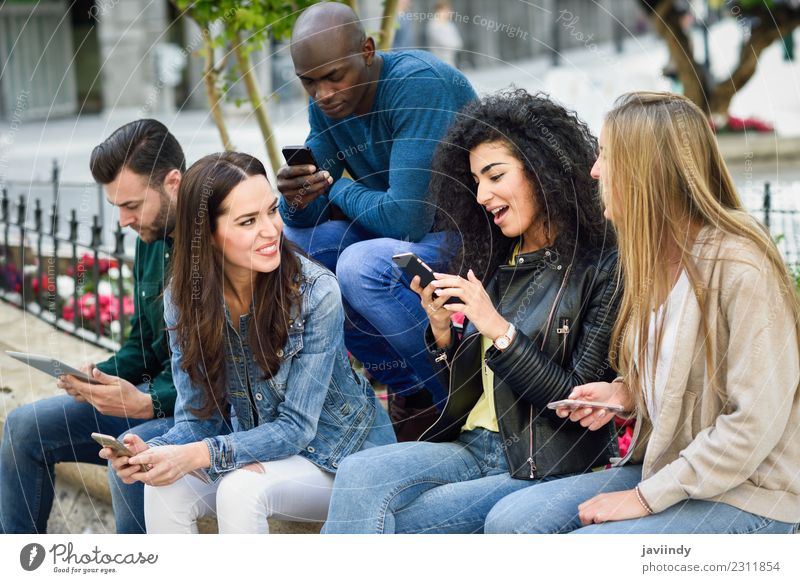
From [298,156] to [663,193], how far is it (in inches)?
42.6

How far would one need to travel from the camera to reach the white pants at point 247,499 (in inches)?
106

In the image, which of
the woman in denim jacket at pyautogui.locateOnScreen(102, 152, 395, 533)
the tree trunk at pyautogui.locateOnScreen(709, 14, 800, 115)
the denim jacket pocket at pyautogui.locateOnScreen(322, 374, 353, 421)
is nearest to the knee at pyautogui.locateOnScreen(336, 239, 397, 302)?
the woman in denim jacket at pyautogui.locateOnScreen(102, 152, 395, 533)

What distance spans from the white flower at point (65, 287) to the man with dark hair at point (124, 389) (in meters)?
1.91

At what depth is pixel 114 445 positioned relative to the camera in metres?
2.64

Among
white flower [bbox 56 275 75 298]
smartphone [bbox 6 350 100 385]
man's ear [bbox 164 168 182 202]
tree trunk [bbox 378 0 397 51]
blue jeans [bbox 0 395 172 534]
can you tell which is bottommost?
blue jeans [bbox 0 395 172 534]

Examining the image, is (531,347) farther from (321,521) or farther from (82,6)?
(82,6)

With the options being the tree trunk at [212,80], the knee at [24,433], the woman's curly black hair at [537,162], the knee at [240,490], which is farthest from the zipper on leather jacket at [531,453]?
the tree trunk at [212,80]

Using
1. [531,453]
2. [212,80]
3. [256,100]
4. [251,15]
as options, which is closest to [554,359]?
[531,453]

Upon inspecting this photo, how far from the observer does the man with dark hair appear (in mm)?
3133

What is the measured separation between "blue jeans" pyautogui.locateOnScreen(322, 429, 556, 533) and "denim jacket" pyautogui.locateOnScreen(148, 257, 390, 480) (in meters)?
0.16

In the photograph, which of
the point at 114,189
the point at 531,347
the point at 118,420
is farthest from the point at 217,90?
the point at 531,347

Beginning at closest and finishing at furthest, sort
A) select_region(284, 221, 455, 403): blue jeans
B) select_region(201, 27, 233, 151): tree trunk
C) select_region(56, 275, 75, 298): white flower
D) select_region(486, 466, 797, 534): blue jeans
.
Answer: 1. select_region(486, 466, 797, 534): blue jeans
2. select_region(284, 221, 455, 403): blue jeans
3. select_region(201, 27, 233, 151): tree trunk
4. select_region(56, 275, 75, 298): white flower

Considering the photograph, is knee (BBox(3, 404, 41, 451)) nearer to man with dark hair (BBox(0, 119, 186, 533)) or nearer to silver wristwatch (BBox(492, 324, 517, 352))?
man with dark hair (BBox(0, 119, 186, 533))

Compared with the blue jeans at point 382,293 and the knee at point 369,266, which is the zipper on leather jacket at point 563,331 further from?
the knee at point 369,266
